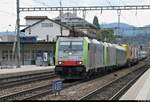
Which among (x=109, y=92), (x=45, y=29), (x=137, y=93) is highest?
(x=45, y=29)

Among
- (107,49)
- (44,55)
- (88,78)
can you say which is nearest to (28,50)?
(44,55)

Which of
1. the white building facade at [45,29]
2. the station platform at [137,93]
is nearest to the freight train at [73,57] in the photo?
the station platform at [137,93]

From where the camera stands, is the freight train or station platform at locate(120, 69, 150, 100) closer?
station platform at locate(120, 69, 150, 100)

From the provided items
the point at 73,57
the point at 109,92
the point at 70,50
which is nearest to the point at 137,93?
the point at 109,92

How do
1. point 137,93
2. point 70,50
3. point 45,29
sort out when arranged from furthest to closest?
point 45,29, point 70,50, point 137,93

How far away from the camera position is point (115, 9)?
57000mm

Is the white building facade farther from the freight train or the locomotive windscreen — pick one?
the locomotive windscreen

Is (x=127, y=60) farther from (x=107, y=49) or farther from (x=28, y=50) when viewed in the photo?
(x=107, y=49)

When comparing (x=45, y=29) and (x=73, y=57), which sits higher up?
(x=45, y=29)

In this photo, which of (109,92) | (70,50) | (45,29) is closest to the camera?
(109,92)

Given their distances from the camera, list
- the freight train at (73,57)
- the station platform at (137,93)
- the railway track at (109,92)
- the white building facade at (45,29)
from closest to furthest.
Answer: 1. the station platform at (137,93)
2. the railway track at (109,92)
3. the freight train at (73,57)
4. the white building facade at (45,29)

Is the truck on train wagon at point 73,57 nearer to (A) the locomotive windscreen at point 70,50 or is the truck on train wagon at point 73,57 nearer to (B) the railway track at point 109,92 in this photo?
(A) the locomotive windscreen at point 70,50

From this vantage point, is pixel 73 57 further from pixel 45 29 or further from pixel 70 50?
pixel 45 29

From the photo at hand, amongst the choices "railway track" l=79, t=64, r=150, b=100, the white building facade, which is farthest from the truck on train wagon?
the white building facade
